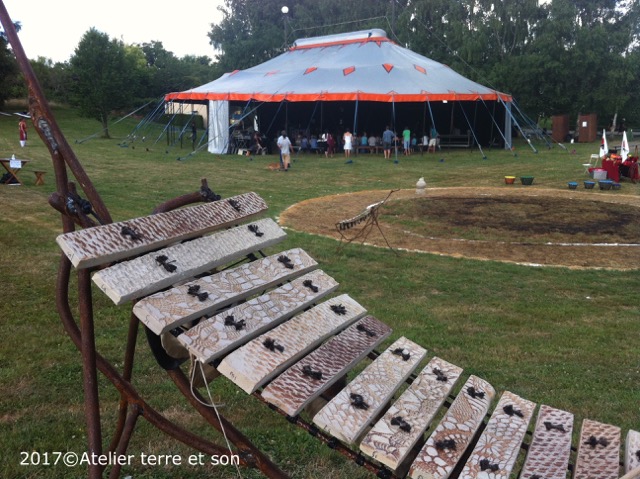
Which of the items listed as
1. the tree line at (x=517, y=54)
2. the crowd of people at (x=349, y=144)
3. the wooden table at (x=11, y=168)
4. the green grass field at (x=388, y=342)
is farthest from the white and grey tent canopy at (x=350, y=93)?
the green grass field at (x=388, y=342)

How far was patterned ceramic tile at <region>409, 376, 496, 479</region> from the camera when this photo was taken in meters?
2.42

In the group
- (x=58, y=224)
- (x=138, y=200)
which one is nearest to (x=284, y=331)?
(x=58, y=224)

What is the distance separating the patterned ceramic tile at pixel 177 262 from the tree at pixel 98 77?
3575 cm

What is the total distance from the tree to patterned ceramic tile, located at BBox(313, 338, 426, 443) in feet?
118

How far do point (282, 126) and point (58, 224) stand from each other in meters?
23.1

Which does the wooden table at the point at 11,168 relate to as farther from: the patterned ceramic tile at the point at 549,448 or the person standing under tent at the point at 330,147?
the person standing under tent at the point at 330,147

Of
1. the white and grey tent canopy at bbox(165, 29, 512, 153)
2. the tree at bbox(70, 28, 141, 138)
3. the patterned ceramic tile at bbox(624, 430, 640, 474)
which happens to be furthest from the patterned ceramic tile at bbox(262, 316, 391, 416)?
the tree at bbox(70, 28, 141, 138)

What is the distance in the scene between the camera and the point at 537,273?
8.16 metres

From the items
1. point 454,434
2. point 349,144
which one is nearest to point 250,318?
point 454,434

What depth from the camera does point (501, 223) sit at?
11.5 m

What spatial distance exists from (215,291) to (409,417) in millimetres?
958

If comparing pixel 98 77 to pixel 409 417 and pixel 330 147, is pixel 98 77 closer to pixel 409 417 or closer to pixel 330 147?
pixel 330 147

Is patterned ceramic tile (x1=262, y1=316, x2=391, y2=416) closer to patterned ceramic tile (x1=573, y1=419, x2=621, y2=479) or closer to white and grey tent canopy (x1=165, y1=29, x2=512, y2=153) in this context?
patterned ceramic tile (x1=573, y1=419, x2=621, y2=479)

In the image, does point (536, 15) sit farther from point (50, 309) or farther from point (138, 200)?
point (50, 309)
